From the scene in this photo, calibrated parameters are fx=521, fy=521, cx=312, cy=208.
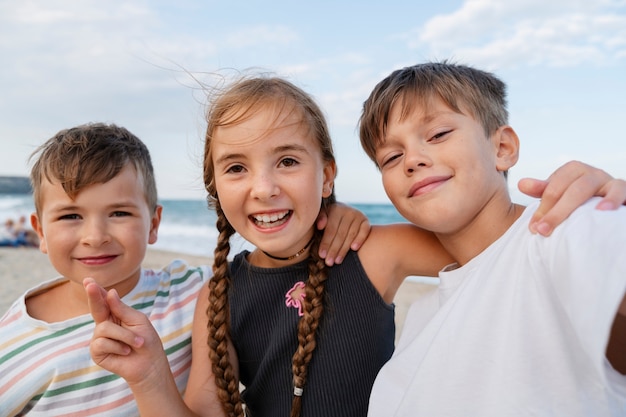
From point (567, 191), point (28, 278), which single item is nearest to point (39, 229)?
point (567, 191)

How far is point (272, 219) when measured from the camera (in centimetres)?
216

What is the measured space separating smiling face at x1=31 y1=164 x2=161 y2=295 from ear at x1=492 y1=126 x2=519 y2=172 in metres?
1.66

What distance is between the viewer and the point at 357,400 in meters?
2.19

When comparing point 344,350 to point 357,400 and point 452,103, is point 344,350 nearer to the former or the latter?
point 357,400

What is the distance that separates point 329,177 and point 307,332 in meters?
0.72

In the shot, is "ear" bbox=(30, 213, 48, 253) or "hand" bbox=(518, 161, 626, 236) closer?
"hand" bbox=(518, 161, 626, 236)

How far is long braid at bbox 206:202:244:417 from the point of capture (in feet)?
7.22

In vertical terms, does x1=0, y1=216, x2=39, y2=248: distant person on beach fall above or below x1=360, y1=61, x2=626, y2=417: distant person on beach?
below

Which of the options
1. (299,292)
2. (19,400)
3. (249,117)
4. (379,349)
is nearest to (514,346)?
(379,349)

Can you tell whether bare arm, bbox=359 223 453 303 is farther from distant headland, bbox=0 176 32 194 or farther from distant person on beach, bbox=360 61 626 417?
distant headland, bbox=0 176 32 194

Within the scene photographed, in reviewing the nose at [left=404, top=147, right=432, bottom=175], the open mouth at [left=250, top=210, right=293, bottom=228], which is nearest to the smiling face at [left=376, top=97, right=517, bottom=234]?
the nose at [left=404, top=147, right=432, bottom=175]

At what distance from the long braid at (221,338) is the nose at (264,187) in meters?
0.48

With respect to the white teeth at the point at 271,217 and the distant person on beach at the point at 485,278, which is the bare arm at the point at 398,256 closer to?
the distant person on beach at the point at 485,278

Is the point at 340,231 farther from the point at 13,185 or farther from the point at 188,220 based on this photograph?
the point at 13,185
